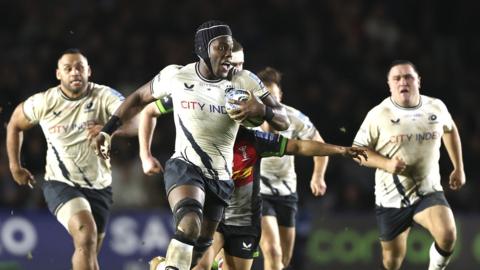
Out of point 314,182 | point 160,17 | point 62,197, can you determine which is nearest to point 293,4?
point 160,17

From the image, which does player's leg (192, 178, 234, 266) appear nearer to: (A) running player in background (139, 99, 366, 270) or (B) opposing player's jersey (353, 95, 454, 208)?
(A) running player in background (139, 99, 366, 270)

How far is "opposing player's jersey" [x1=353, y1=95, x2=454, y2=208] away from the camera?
34.7ft

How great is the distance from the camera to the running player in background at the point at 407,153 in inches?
415

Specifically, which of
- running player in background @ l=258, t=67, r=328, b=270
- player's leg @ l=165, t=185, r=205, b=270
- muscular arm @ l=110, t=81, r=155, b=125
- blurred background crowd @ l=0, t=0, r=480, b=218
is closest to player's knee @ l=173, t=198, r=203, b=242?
player's leg @ l=165, t=185, r=205, b=270

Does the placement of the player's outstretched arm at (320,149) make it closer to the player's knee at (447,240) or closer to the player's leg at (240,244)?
the player's leg at (240,244)

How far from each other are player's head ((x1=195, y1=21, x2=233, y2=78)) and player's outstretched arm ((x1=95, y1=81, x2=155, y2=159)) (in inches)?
23.8

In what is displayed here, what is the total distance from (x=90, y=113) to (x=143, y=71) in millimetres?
6153

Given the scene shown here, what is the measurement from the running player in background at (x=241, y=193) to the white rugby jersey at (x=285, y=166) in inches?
45.6

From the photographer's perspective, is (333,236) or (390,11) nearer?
(333,236)

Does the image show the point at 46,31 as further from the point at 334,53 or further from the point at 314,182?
the point at 314,182

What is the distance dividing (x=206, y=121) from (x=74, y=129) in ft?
6.80

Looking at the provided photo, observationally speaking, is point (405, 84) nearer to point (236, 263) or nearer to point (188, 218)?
point (236, 263)

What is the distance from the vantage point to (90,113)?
10602mm

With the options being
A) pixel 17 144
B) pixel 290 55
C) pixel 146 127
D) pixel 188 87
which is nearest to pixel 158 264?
pixel 146 127
